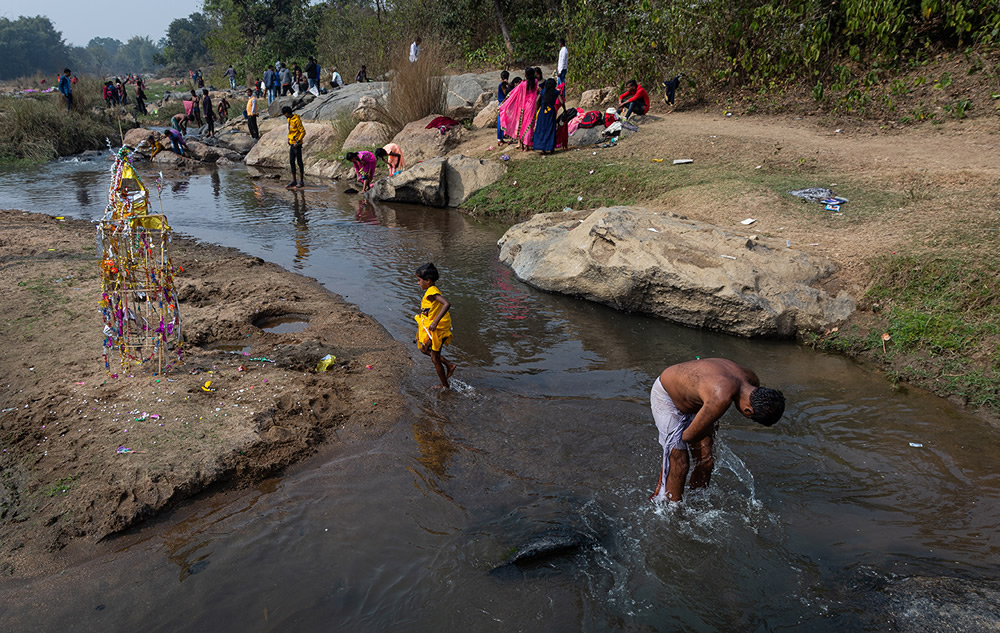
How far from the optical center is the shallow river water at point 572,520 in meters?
3.36

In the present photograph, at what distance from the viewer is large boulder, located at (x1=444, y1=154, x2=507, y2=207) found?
42.6 feet

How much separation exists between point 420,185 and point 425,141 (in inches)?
109

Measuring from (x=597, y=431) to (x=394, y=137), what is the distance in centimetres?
1295

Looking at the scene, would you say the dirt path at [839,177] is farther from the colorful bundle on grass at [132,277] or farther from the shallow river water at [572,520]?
the colorful bundle on grass at [132,277]

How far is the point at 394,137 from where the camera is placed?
16.3m

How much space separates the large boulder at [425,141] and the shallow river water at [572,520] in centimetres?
961

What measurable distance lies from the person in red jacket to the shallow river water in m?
9.12

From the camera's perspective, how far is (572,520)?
4035mm

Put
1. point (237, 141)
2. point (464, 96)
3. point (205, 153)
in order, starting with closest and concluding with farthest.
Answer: point (464, 96)
point (205, 153)
point (237, 141)

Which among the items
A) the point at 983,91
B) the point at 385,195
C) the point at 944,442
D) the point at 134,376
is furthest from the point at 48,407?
the point at 983,91

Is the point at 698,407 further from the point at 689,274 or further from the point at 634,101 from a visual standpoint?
the point at 634,101

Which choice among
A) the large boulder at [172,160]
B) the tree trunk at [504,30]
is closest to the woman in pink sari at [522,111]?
the tree trunk at [504,30]

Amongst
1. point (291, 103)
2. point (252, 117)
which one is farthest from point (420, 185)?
point (291, 103)

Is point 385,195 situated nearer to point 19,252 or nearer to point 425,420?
point 19,252
